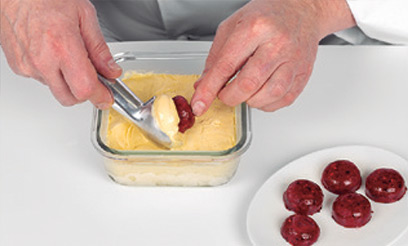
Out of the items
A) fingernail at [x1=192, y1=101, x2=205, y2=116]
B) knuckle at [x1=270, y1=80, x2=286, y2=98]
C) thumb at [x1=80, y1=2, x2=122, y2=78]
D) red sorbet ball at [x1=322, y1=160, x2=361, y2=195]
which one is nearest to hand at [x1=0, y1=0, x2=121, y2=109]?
thumb at [x1=80, y1=2, x2=122, y2=78]

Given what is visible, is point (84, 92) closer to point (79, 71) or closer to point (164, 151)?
point (79, 71)

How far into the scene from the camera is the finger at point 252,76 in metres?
0.96

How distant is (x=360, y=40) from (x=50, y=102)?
632 mm

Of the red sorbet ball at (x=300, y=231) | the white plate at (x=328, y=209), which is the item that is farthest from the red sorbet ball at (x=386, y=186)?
the red sorbet ball at (x=300, y=231)

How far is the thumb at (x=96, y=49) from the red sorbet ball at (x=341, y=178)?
38 cm

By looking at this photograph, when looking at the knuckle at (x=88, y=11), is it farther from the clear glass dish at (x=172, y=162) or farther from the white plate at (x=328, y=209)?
the white plate at (x=328, y=209)

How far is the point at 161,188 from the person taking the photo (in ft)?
3.41

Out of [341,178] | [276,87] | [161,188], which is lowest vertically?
[161,188]

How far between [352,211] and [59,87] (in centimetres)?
49

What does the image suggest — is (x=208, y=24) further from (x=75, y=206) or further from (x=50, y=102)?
(x=75, y=206)

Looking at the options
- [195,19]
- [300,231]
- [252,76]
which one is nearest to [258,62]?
[252,76]

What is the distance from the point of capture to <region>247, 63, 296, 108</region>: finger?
0.98 m

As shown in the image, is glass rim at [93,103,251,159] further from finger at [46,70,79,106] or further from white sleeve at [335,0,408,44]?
white sleeve at [335,0,408,44]

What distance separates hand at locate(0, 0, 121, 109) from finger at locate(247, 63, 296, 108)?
23cm
